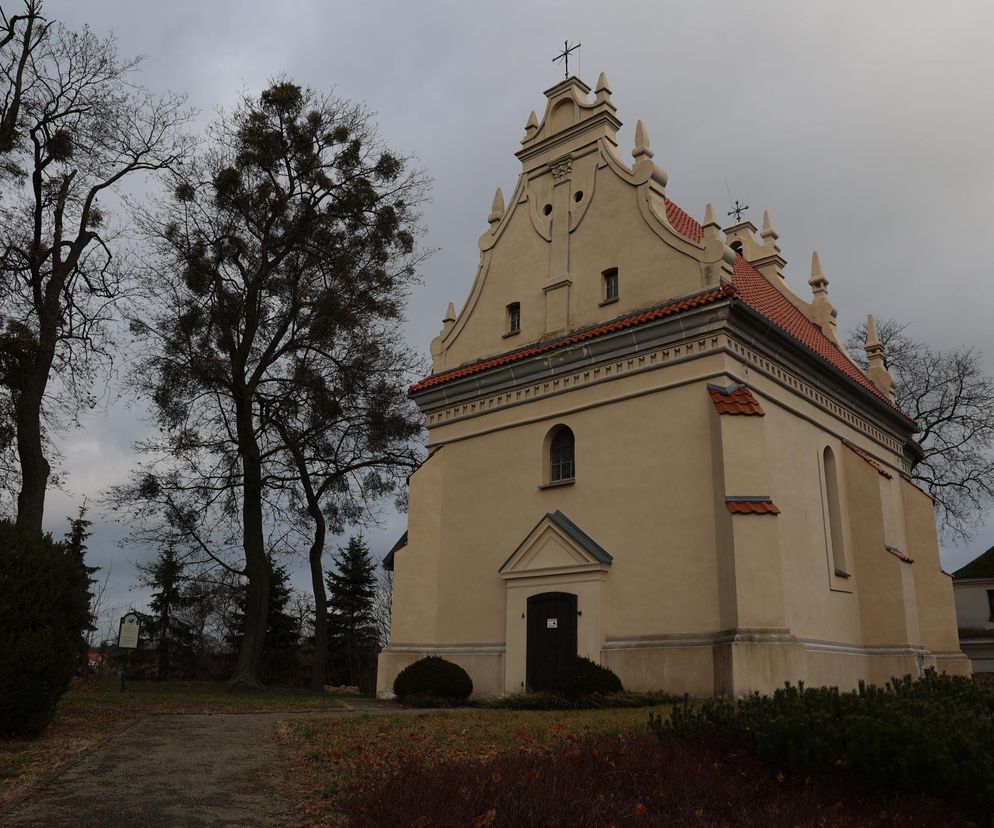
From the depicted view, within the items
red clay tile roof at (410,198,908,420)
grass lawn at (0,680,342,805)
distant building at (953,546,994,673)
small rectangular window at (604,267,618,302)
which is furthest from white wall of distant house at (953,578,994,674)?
grass lawn at (0,680,342,805)

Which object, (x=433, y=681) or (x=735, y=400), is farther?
(x=433, y=681)

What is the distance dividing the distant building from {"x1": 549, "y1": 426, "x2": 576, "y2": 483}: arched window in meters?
28.6

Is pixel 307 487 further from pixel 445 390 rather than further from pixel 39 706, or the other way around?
pixel 39 706

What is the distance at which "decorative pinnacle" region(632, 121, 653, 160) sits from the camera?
72.2 feet

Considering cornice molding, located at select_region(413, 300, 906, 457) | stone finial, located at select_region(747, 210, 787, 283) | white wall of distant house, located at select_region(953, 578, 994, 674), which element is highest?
stone finial, located at select_region(747, 210, 787, 283)

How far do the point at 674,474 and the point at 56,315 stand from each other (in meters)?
14.6

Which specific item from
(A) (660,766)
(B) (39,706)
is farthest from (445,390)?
(A) (660,766)

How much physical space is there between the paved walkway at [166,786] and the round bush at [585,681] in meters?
7.51

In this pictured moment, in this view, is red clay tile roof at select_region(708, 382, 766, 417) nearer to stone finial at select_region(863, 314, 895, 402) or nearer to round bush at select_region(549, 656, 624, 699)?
round bush at select_region(549, 656, 624, 699)

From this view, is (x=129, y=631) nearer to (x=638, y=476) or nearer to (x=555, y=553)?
(x=555, y=553)

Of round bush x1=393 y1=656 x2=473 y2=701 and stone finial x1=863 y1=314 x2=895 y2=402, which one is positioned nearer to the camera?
round bush x1=393 y1=656 x2=473 y2=701

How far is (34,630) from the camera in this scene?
1060 centimetres

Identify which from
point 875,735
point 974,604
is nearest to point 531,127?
point 875,735

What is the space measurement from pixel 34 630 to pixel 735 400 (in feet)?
44.4
